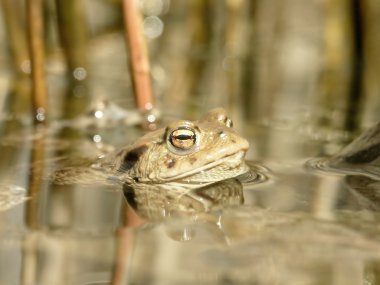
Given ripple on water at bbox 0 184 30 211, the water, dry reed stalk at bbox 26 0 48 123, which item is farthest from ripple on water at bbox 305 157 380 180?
dry reed stalk at bbox 26 0 48 123

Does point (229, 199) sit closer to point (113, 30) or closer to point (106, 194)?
point (106, 194)

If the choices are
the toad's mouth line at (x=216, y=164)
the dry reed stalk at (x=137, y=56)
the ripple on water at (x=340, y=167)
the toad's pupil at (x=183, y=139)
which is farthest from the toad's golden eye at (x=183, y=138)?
the dry reed stalk at (x=137, y=56)

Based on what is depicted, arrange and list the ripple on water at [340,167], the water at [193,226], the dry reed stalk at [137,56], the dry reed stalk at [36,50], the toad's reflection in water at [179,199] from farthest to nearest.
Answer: the dry reed stalk at [36,50], the dry reed stalk at [137,56], the ripple on water at [340,167], the toad's reflection in water at [179,199], the water at [193,226]

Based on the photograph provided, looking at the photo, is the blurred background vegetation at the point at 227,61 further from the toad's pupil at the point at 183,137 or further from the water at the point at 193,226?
the toad's pupil at the point at 183,137

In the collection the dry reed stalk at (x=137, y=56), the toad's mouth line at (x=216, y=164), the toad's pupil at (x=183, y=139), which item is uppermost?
the dry reed stalk at (x=137, y=56)

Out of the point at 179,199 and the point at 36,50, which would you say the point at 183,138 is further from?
the point at 36,50

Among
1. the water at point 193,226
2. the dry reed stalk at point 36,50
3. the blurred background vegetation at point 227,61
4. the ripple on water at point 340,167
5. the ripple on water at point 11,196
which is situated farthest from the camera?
the blurred background vegetation at point 227,61

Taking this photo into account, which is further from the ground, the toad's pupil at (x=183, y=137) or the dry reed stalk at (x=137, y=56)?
the dry reed stalk at (x=137, y=56)
